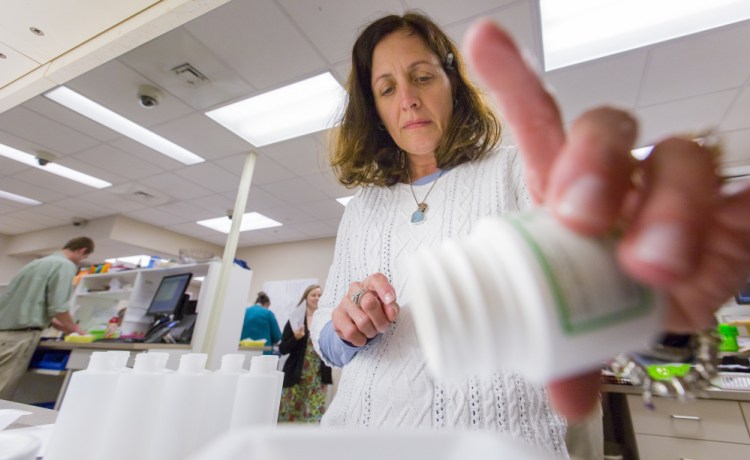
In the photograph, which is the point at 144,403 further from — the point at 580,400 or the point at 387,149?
the point at 387,149

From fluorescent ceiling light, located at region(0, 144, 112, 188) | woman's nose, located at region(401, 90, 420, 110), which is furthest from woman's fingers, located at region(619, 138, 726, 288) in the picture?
fluorescent ceiling light, located at region(0, 144, 112, 188)

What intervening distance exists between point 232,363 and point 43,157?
429 centimetres

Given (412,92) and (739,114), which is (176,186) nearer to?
(412,92)

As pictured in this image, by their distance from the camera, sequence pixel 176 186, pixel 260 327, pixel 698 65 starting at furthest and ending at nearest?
pixel 176 186
pixel 260 327
pixel 698 65

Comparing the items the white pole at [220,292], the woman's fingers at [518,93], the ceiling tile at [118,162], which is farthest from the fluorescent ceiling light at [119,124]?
the woman's fingers at [518,93]

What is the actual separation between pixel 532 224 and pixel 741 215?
95 mm

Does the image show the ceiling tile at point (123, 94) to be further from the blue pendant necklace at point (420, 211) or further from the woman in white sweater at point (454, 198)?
the blue pendant necklace at point (420, 211)

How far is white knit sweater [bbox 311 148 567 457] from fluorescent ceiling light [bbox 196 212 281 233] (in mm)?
4054

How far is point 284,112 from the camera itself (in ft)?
8.43

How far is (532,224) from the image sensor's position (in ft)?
0.59

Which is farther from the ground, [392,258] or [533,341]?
[392,258]

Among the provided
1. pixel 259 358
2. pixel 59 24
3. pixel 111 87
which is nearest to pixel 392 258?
pixel 259 358

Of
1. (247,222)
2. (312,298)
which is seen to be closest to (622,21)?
(312,298)

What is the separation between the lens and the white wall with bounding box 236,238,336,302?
17.1 feet
